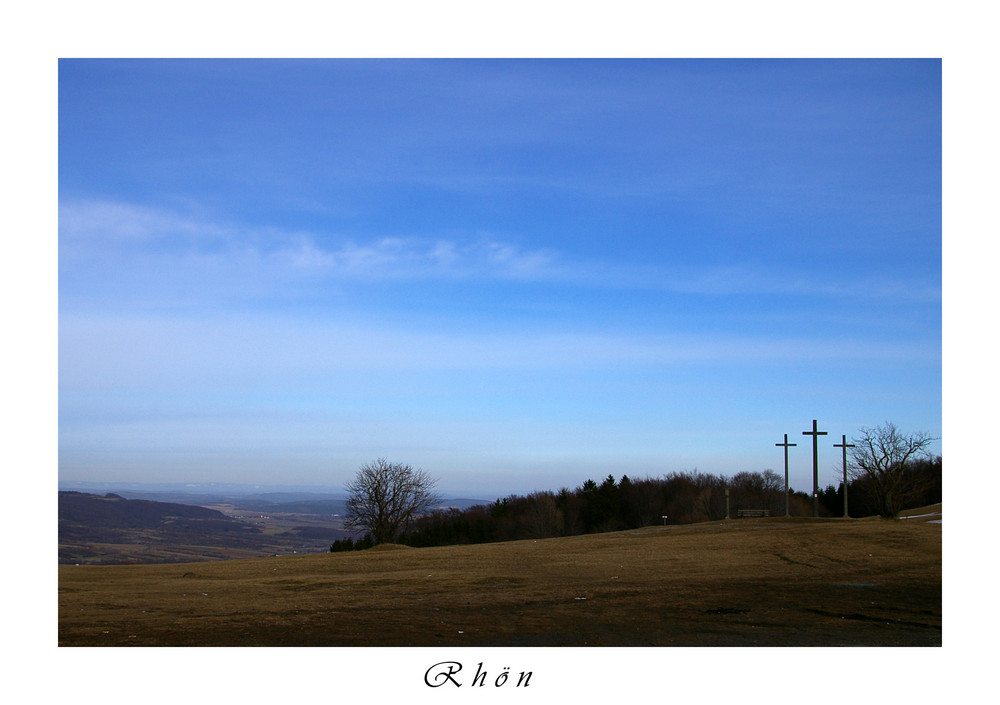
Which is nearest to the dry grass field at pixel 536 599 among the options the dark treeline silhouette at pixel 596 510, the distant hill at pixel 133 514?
the distant hill at pixel 133 514

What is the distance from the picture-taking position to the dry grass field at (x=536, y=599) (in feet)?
32.6

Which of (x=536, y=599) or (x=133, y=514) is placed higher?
(x=536, y=599)

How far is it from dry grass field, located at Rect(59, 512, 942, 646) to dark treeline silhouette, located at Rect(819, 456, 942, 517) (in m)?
17.0

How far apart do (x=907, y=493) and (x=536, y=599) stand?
80.4ft

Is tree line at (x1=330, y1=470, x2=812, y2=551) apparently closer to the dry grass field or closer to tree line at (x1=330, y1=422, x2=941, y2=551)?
tree line at (x1=330, y1=422, x2=941, y2=551)

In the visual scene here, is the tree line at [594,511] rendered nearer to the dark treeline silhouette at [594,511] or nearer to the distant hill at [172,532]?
the dark treeline silhouette at [594,511]

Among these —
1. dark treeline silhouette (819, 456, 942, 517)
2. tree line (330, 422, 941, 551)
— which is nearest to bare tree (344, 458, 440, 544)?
tree line (330, 422, 941, 551)

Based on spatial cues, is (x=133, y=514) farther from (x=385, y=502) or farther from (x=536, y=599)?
(x=536, y=599)

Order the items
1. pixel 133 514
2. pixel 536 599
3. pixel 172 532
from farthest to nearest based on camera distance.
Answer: pixel 133 514
pixel 172 532
pixel 536 599

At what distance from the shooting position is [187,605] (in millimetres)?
12148

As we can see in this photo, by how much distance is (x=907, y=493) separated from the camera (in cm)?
3161

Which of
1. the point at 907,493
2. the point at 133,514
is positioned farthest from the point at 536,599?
the point at 133,514
